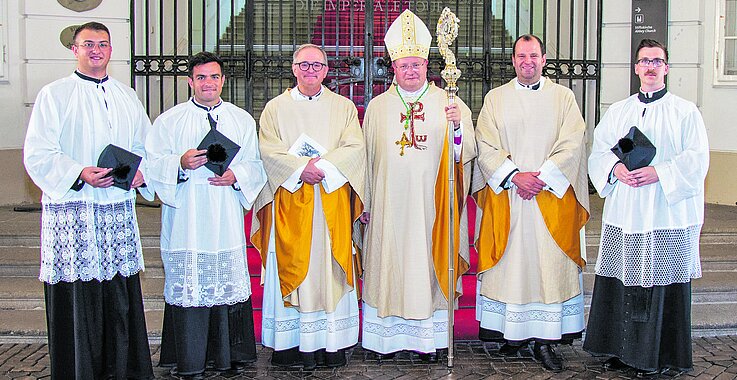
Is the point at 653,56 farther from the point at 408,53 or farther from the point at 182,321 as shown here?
the point at 182,321

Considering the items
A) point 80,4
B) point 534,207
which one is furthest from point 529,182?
point 80,4

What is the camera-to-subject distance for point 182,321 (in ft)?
16.2

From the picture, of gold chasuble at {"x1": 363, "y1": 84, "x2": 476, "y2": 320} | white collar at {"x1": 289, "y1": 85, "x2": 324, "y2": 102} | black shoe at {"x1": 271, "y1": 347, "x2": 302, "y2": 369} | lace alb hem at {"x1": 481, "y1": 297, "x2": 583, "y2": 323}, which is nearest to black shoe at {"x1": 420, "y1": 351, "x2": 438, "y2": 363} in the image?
gold chasuble at {"x1": 363, "y1": 84, "x2": 476, "y2": 320}

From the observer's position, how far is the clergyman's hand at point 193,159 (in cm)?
478

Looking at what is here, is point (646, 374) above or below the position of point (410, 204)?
below

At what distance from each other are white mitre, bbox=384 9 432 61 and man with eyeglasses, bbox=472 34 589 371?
598mm

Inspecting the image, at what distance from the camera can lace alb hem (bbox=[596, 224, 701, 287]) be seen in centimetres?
501

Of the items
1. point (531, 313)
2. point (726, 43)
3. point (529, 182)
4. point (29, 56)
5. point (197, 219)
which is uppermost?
point (726, 43)

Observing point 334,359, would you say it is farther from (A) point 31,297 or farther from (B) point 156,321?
(A) point 31,297

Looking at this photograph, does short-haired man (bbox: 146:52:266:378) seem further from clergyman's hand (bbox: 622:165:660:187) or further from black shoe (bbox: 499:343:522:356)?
clergyman's hand (bbox: 622:165:660:187)

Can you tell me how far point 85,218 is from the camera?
461 centimetres

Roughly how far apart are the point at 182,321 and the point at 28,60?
17.6ft

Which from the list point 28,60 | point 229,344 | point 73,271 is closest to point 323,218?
point 229,344

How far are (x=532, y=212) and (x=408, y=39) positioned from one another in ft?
4.37
